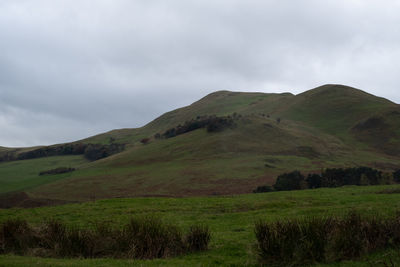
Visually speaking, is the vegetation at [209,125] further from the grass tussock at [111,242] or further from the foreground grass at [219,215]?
the grass tussock at [111,242]

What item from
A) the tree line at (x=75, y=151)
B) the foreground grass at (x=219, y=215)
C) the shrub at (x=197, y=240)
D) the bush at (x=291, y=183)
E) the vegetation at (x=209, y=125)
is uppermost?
the vegetation at (x=209, y=125)

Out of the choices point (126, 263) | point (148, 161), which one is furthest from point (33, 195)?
point (126, 263)

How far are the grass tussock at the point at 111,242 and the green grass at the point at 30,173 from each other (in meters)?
78.1

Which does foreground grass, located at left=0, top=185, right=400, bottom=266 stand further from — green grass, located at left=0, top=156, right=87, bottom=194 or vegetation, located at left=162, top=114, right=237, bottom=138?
vegetation, located at left=162, top=114, right=237, bottom=138

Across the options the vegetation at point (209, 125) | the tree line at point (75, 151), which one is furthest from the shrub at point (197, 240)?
the tree line at point (75, 151)

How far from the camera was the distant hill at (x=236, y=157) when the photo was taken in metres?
72.5

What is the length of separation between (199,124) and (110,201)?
9127 centimetres

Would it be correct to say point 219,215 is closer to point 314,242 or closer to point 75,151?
point 314,242

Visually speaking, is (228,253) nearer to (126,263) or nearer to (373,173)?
(126,263)

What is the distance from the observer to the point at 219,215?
2561 cm

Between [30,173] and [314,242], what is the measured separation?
118m

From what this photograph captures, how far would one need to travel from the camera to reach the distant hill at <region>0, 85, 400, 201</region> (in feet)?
238

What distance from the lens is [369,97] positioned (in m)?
151

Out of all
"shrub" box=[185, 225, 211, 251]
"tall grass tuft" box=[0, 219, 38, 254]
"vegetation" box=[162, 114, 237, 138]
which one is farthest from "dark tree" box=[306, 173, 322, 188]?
"vegetation" box=[162, 114, 237, 138]
